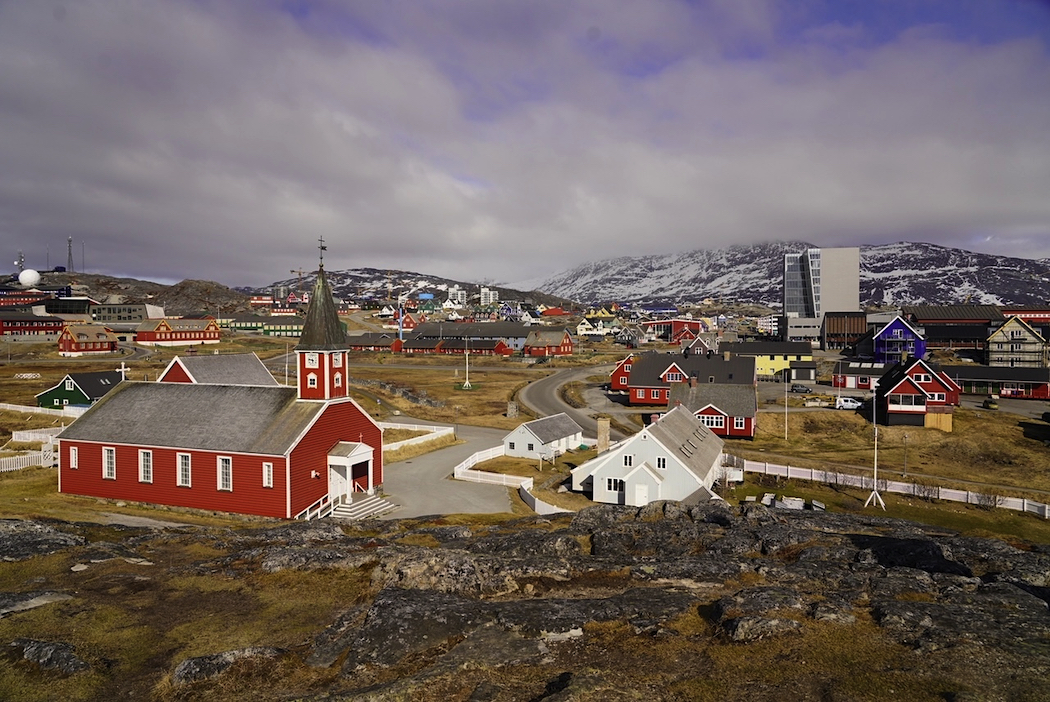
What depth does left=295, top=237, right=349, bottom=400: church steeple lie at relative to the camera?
39469 millimetres

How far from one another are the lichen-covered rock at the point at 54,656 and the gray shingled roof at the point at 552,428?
4087cm

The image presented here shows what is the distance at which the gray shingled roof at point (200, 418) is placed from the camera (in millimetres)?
37406

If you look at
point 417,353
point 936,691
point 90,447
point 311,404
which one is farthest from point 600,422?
point 417,353

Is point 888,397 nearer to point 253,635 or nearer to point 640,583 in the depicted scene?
point 640,583

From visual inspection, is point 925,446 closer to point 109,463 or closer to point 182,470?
point 182,470

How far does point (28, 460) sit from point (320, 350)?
87.4 ft

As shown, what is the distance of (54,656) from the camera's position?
14.6 meters

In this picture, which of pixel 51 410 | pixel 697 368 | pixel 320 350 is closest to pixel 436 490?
pixel 320 350

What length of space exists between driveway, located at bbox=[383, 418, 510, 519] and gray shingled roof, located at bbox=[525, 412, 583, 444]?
6.02m

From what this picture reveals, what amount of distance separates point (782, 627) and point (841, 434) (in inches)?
2327

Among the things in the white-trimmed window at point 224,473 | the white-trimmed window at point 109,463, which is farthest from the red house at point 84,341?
the white-trimmed window at point 224,473

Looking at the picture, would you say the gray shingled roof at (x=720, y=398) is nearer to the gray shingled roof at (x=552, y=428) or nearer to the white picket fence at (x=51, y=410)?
the gray shingled roof at (x=552, y=428)

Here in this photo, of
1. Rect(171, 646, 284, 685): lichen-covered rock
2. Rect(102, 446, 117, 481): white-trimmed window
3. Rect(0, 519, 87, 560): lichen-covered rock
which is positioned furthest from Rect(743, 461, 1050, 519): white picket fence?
Rect(102, 446, 117, 481): white-trimmed window

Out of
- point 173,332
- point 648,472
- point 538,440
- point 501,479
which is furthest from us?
point 173,332
